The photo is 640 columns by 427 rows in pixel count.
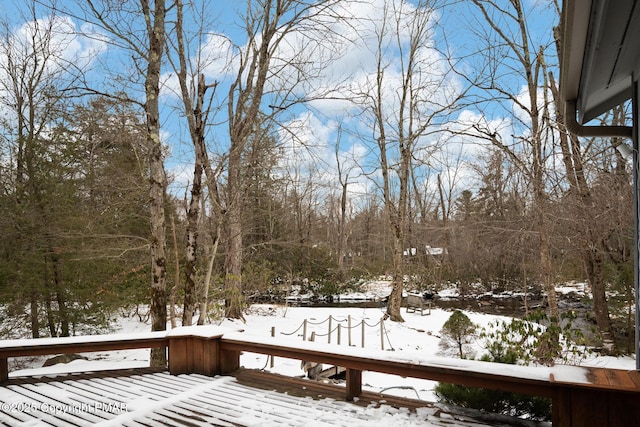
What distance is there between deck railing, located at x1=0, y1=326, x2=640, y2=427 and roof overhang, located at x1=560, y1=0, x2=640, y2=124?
205 centimetres

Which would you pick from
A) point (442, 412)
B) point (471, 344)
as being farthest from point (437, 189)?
point (442, 412)

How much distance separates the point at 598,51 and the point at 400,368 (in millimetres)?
2665

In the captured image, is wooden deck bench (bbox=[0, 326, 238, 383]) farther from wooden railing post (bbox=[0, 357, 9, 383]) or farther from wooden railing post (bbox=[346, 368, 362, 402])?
wooden railing post (bbox=[346, 368, 362, 402])

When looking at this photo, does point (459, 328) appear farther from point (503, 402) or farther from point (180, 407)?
point (180, 407)

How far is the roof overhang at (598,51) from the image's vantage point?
1.91 meters

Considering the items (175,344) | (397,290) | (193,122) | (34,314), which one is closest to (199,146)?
(193,122)

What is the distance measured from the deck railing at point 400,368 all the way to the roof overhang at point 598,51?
2.05 m

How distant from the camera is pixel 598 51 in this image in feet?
7.45

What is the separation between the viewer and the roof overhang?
6.25 feet

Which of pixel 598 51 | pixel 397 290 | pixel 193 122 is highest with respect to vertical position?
pixel 193 122

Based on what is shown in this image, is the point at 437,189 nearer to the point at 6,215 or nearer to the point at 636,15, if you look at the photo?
the point at 6,215

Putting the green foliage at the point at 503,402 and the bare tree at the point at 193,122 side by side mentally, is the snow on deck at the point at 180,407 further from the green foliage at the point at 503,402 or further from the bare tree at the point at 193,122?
the bare tree at the point at 193,122

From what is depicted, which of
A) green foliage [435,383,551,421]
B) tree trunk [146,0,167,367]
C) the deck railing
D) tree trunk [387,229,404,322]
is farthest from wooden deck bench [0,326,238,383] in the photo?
tree trunk [387,229,404,322]

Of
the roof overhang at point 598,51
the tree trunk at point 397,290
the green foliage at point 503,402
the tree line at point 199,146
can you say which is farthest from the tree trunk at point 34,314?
the roof overhang at point 598,51
